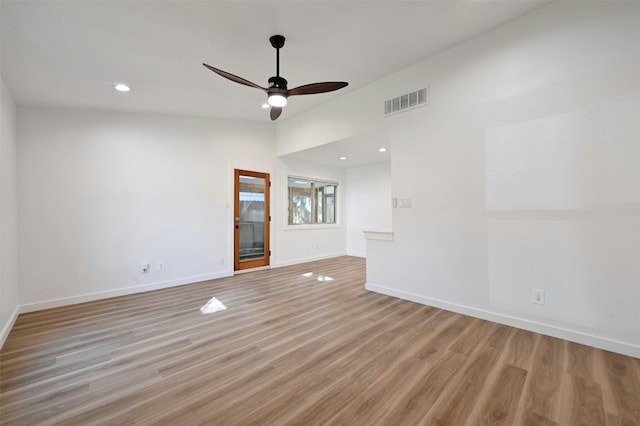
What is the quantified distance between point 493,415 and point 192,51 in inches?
157

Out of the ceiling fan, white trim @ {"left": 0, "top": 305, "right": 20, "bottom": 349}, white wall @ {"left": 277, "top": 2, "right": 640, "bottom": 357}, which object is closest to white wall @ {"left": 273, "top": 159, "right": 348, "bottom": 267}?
white wall @ {"left": 277, "top": 2, "right": 640, "bottom": 357}

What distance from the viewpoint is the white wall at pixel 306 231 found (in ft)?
19.8

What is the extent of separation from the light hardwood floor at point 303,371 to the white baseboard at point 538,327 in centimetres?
8

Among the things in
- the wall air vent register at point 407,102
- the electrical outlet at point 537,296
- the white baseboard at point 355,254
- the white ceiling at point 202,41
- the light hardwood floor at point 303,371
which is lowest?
the light hardwood floor at point 303,371

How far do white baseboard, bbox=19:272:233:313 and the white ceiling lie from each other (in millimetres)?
2624

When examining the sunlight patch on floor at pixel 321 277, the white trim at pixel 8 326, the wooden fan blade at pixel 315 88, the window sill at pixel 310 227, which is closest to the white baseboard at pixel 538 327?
the sunlight patch on floor at pixel 321 277

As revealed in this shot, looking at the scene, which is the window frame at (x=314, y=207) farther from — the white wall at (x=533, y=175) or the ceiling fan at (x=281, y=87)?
the ceiling fan at (x=281, y=87)

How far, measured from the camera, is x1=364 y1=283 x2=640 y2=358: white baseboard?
224 centimetres

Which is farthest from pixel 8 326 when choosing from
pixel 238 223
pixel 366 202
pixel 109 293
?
pixel 366 202

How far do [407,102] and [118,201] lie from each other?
14.8 feet

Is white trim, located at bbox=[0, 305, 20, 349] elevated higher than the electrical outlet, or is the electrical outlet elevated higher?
the electrical outlet

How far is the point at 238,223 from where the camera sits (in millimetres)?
5340

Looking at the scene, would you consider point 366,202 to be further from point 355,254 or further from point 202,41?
point 202,41

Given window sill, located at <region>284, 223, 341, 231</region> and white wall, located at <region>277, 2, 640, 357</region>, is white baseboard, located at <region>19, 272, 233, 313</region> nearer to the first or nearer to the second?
window sill, located at <region>284, 223, 341, 231</region>
